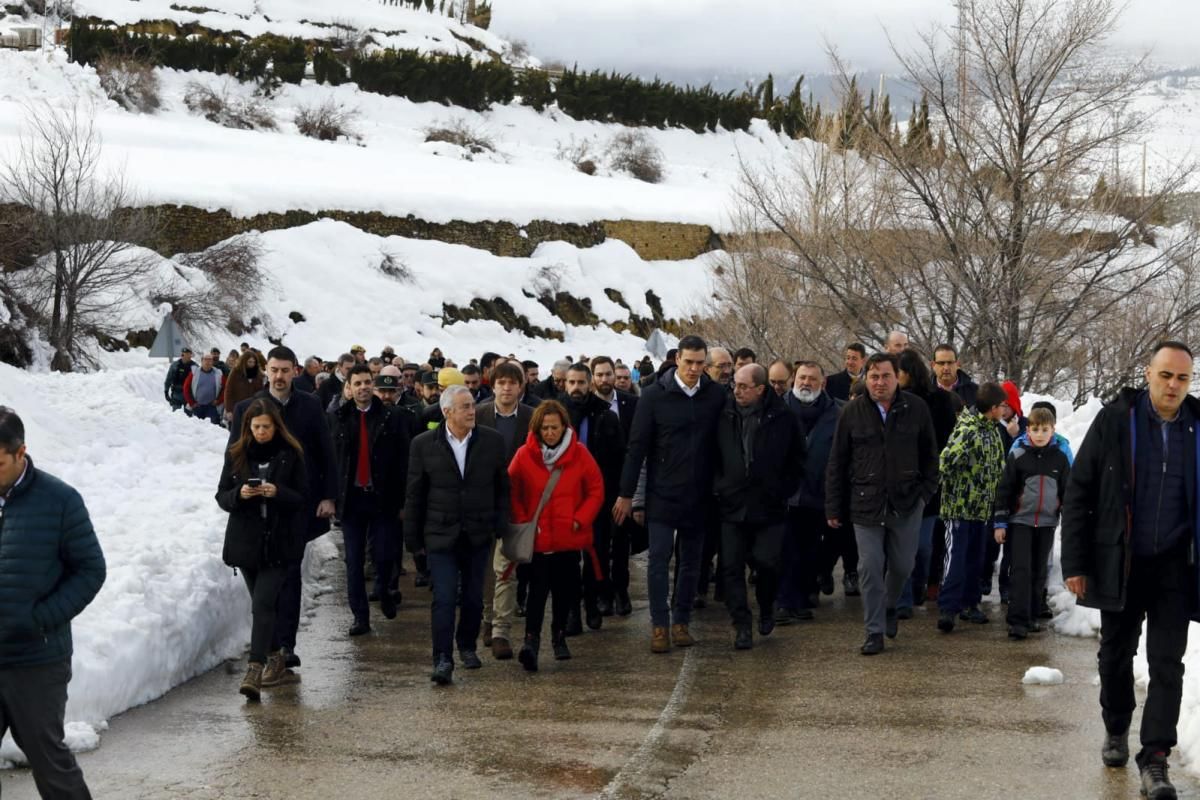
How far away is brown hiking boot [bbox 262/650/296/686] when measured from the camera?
9.42 m

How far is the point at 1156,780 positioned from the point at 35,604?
4.63 metres

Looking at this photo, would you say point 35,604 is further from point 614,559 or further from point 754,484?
point 614,559

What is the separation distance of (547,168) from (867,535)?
2536 inches

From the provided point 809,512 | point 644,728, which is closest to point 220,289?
point 809,512

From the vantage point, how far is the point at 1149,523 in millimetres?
6930

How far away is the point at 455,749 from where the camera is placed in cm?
775

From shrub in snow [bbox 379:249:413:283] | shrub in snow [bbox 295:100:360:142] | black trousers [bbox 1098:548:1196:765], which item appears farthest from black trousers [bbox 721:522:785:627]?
shrub in snow [bbox 295:100:360:142]

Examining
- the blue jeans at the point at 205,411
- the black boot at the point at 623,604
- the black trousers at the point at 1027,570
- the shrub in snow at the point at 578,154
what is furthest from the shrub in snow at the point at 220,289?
the black trousers at the point at 1027,570

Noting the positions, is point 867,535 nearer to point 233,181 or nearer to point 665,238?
point 233,181

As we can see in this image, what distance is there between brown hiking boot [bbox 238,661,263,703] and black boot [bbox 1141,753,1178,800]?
16.0 feet

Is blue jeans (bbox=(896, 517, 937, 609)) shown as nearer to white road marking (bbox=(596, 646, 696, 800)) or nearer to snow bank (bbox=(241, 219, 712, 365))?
white road marking (bbox=(596, 646, 696, 800))

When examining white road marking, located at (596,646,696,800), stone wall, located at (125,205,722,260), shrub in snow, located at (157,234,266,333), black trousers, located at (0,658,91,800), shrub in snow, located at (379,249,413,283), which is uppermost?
stone wall, located at (125,205,722,260)

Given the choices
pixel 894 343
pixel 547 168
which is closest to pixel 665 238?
pixel 547 168

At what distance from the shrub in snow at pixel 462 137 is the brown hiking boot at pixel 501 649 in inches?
2515
